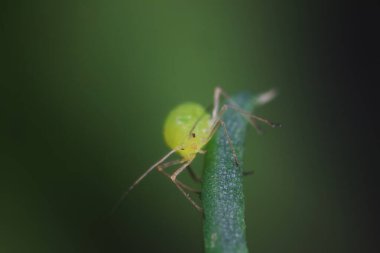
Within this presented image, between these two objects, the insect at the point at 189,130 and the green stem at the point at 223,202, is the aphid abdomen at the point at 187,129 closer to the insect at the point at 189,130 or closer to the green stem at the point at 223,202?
the insect at the point at 189,130

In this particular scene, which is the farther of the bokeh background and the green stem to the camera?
the bokeh background

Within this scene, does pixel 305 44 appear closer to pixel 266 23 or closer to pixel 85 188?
pixel 266 23

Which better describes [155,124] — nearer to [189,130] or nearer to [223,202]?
[189,130]

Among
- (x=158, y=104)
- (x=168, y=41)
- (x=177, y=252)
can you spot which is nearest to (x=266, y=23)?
(x=168, y=41)

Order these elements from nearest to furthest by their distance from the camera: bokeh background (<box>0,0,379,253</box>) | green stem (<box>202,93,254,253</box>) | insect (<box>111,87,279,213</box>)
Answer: green stem (<box>202,93,254,253</box>) < insect (<box>111,87,279,213</box>) < bokeh background (<box>0,0,379,253</box>)

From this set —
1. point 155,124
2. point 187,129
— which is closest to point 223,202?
point 187,129

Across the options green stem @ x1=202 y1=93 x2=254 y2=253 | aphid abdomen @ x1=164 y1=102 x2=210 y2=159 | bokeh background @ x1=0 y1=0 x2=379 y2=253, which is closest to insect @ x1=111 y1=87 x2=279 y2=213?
aphid abdomen @ x1=164 y1=102 x2=210 y2=159

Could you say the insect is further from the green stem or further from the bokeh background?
the bokeh background
